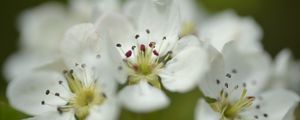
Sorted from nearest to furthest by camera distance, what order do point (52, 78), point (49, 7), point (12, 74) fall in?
point (52, 78) < point (12, 74) < point (49, 7)

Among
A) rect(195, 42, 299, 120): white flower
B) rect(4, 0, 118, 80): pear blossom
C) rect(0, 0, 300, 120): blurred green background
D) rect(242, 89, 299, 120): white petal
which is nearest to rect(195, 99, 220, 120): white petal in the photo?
rect(195, 42, 299, 120): white flower

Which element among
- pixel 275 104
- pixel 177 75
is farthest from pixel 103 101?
pixel 275 104

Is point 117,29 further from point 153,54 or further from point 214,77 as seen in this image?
point 214,77

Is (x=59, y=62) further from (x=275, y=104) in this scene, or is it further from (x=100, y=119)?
(x=275, y=104)

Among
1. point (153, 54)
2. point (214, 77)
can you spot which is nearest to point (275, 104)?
point (214, 77)

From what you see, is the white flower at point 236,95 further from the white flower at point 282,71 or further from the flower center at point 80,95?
the flower center at point 80,95

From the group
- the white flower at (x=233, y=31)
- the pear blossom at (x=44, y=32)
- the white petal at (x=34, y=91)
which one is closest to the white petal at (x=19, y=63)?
the pear blossom at (x=44, y=32)

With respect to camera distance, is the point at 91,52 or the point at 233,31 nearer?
the point at 91,52
